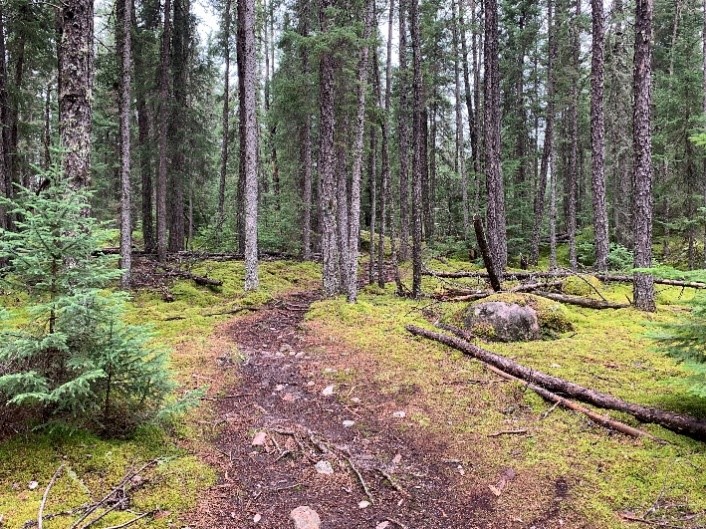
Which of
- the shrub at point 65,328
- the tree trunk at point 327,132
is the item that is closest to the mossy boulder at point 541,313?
the tree trunk at point 327,132

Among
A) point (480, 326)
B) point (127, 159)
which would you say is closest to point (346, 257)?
point (480, 326)

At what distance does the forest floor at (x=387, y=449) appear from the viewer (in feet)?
12.3

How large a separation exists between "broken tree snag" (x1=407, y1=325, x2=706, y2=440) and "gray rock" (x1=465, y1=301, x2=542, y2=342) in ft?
2.58

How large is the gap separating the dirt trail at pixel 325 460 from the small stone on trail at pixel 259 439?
0.03m

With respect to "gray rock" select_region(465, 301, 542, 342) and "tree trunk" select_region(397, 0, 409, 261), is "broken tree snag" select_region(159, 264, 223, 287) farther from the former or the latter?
"gray rock" select_region(465, 301, 542, 342)

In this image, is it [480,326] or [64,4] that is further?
[480,326]

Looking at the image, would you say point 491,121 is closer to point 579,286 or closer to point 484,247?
point 579,286

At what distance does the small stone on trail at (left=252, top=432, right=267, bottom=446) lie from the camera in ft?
16.5

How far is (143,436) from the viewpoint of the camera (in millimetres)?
4387

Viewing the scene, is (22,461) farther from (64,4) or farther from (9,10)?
(9,10)

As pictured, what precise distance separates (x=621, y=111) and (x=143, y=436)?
25133mm

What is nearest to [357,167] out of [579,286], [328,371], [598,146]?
[328,371]

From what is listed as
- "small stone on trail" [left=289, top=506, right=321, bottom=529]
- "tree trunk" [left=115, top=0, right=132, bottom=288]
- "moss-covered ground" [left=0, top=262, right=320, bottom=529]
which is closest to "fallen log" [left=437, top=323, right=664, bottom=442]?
"small stone on trail" [left=289, top=506, right=321, bottom=529]

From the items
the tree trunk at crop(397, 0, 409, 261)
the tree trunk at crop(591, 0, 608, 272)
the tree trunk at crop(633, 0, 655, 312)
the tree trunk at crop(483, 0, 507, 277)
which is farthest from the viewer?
the tree trunk at crop(397, 0, 409, 261)
